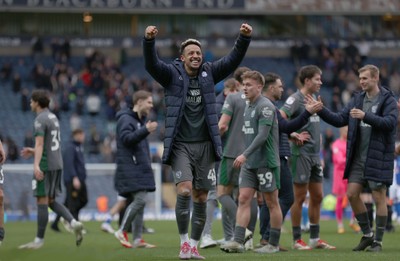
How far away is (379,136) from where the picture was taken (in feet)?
35.7

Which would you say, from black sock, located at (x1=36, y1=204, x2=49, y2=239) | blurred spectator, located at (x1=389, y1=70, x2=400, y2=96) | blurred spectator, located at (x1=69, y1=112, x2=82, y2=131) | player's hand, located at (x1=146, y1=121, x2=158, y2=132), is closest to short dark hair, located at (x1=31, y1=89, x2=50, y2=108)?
black sock, located at (x1=36, y1=204, x2=49, y2=239)

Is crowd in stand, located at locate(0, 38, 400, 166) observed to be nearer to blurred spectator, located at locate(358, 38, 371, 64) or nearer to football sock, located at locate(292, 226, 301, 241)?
blurred spectator, located at locate(358, 38, 371, 64)

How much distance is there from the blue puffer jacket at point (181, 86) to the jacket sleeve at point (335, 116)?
183 centimetres

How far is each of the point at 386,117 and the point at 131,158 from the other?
3696 mm

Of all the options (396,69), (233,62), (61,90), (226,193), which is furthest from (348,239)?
(396,69)

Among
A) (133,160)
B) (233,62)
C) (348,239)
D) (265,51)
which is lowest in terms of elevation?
(348,239)

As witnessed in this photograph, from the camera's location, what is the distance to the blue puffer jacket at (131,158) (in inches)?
497

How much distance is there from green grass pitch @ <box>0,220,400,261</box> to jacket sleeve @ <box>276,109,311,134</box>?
1396 millimetres

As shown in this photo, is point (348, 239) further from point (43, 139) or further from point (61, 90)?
point (61, 90)

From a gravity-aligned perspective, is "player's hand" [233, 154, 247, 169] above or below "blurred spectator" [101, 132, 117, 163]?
above

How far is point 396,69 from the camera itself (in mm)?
42062

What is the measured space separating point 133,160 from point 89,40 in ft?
97.4

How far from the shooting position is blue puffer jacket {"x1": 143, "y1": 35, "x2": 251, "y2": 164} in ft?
30.8

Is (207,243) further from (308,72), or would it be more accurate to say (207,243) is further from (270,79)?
(308,72)
